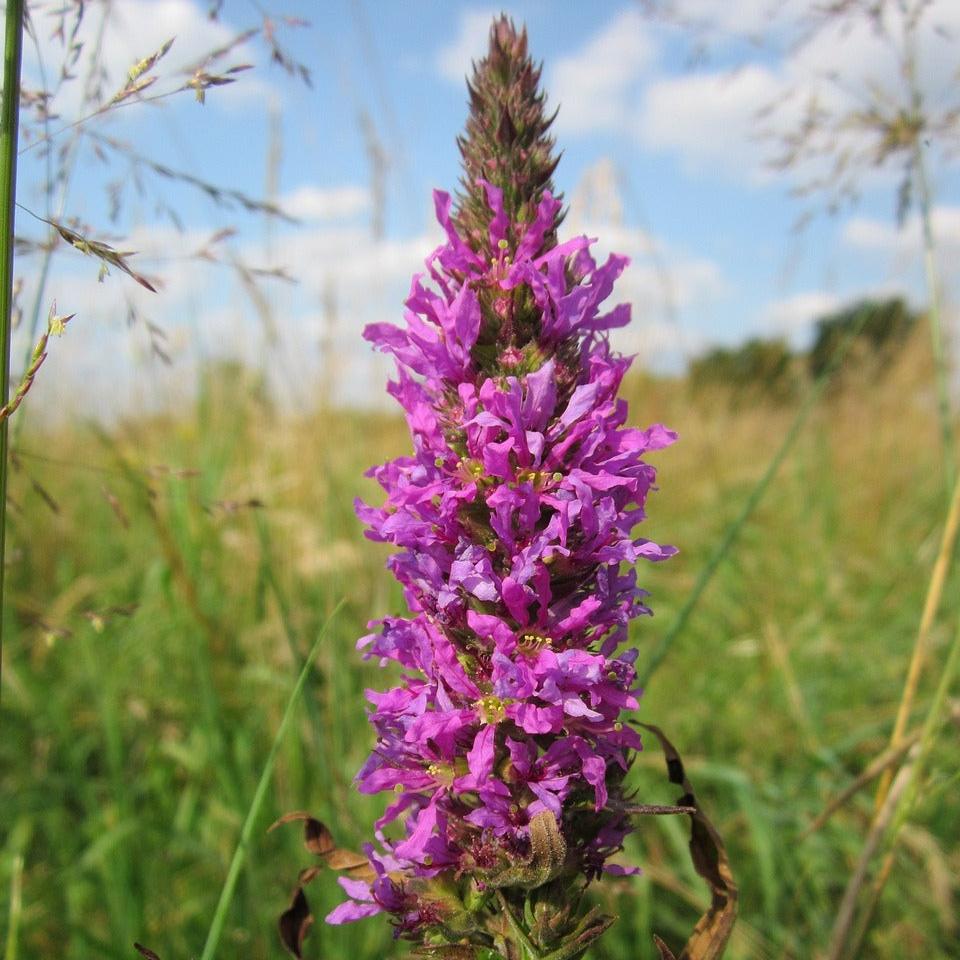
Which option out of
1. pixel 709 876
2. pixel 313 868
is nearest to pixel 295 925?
pixel 313 868

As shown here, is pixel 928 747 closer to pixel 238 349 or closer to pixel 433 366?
pixel 433 366

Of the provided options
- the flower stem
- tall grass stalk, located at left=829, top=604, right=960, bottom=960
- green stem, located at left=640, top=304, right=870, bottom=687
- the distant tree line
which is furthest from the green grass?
the distant tree line

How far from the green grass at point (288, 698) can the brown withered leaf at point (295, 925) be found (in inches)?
23.1

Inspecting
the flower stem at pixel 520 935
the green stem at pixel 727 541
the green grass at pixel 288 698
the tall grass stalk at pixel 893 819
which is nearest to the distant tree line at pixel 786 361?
the green grass at pixel 288 698

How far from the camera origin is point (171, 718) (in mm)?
4039

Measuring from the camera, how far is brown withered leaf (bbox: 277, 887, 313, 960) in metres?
1.50

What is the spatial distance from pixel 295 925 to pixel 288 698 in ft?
7.55

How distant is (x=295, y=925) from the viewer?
1.54m

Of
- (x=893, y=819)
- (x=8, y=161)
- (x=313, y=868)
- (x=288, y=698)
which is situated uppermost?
(x=8, y=161)

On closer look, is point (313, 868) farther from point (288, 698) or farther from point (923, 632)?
point (288, 698)

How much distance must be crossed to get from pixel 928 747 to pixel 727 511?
4540 mm

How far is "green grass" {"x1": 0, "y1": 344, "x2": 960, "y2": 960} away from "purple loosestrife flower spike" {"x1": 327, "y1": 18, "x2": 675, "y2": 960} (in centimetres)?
63

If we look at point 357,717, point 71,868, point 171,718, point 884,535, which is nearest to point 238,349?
point 171,718

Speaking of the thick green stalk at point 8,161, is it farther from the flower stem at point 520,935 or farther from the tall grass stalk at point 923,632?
the tall grass stalk at point 923,632
